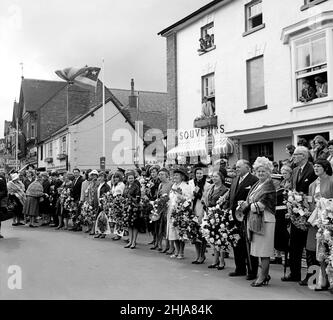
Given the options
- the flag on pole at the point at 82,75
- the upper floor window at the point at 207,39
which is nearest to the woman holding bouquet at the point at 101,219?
the upper floor window at the point at 207,39

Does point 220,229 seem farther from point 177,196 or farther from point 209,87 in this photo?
point 209,87

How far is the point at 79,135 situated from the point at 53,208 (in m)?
23.0

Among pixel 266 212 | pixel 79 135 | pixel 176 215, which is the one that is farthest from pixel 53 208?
pixel 79 135

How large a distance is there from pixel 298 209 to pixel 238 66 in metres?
11.9

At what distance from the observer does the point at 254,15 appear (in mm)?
17547

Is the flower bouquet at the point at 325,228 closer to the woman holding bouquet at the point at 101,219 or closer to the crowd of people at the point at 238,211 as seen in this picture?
the crowd of people at the point at 238,211

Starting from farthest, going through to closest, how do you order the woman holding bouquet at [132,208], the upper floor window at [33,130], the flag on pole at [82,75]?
the upper floor window at [33,130]
the flag on pole at [82,75]
the woman holding bouquet at [132,208]

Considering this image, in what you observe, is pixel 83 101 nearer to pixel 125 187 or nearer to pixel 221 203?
pixel 125 187

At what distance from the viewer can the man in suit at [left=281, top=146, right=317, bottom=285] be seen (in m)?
7.52

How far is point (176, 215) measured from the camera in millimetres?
9508

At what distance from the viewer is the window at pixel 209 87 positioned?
64.9 feet

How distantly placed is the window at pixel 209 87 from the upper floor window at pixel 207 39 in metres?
1.16

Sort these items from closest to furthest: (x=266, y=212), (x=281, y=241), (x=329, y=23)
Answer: (x=266, y=212), (x=281, y=241), (x=329, y=23)

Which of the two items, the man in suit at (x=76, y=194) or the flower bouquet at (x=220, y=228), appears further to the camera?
the man in suit at (x=76, y=194)
